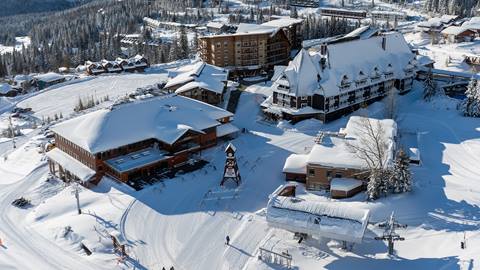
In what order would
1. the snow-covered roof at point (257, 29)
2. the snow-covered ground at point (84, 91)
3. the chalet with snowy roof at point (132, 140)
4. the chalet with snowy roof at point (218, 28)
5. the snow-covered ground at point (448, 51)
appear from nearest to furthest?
1. the chalet with snowy roof at point (132, 140)
2. the snow-covered ground at point (448, 51)
3. the snow-covered roof at point (257, 29)
4. the snow-covered ground at point (84, 91)
5. the chalet with snowy roof at point (218, 28)

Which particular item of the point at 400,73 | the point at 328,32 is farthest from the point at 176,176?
the point at 328,32

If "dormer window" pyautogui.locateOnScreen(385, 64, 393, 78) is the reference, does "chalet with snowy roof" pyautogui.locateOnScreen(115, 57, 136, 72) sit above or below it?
below

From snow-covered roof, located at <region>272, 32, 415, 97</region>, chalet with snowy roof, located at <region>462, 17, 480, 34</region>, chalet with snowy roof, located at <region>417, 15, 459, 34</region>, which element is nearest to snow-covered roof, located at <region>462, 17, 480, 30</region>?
chalet with snowy roof, located at <region>462, 17, 480, 34</region>

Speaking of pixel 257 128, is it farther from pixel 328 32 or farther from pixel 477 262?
pixel 328 32

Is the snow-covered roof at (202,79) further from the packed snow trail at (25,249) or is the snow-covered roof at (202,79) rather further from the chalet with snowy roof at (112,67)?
the chalet with snowy roof at (112,67)

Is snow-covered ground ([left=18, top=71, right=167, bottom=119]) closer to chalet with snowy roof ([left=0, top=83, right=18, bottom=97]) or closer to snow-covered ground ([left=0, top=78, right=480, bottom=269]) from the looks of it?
chalet with snowy roof ([left=0, top=83, right=18, bottom=97])

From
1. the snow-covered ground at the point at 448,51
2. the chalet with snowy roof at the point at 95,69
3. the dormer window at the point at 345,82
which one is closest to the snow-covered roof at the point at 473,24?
the snow-covered ground at the point at 448,51

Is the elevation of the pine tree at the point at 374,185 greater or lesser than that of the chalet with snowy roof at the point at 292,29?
lesser
